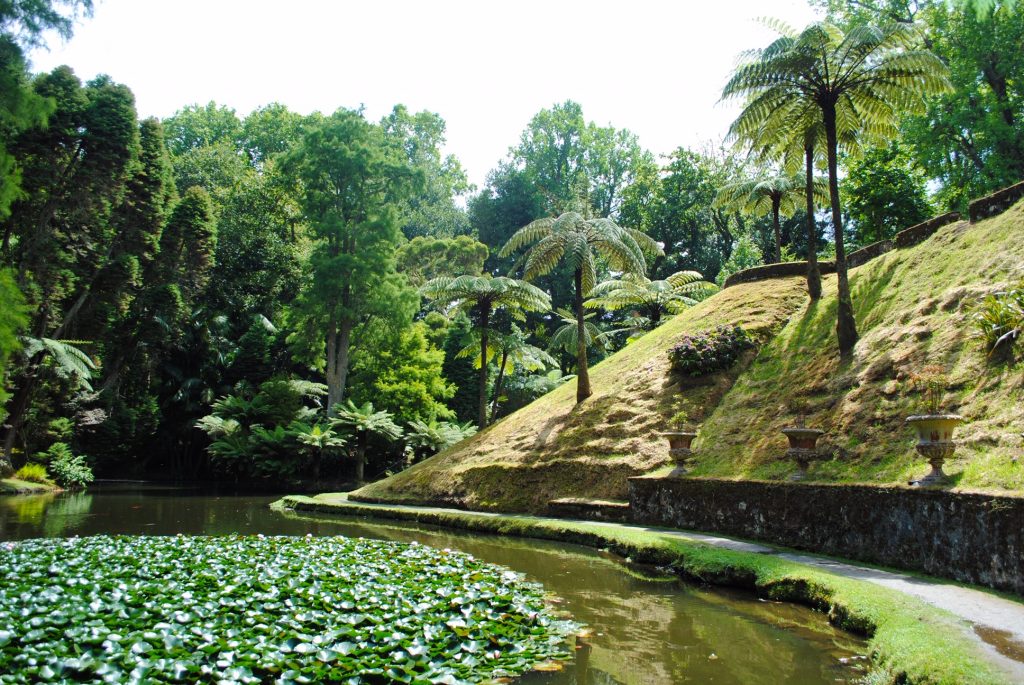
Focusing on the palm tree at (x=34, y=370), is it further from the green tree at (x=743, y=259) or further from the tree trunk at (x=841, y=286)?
the green tree at (x=743, y=259)

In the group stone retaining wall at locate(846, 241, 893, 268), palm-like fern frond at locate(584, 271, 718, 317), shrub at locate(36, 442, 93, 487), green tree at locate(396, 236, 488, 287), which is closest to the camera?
stone retaining wall at locate(846, 241, 893, 268)

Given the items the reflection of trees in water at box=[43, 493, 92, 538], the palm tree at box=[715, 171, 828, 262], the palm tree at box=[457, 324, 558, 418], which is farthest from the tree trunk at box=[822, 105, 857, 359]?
the reflection of trees in water at box=[43, 493, 92, 538]

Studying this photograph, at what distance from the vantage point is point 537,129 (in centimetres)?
5878

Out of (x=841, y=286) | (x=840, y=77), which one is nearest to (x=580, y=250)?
(x=841, y=286)

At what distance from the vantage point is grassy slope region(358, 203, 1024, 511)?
10078mm

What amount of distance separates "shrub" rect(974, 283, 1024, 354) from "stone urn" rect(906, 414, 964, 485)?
86.8 inches

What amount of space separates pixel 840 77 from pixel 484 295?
12.6 m

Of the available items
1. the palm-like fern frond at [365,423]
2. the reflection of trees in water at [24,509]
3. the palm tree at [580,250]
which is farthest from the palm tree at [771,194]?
the reflection of trees in water at [24,509]

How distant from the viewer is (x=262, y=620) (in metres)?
5.91

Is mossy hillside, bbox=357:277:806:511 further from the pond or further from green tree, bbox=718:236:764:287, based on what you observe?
green tree, bbox=718:236:764:287

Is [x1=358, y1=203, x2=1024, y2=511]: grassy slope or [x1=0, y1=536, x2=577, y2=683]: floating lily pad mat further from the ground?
[x1=358, y1=203, x2=1024, y2=511]: grassy slope

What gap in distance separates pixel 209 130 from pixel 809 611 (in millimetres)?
57870

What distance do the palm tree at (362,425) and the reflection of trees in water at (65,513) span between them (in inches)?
343

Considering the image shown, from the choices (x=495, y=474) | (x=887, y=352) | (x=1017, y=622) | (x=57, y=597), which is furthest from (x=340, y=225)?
(x=1017, y=622)
